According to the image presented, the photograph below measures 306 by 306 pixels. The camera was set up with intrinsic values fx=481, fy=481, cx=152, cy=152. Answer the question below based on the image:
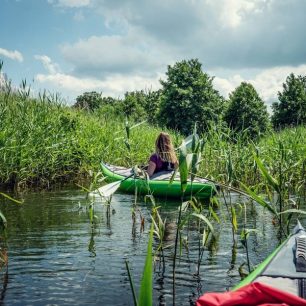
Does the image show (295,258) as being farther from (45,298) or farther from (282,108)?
(282,108)

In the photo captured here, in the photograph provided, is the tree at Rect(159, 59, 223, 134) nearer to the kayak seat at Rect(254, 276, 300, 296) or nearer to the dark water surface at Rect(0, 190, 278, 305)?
the dark water surface at Rect(0, 190, 278, 305)

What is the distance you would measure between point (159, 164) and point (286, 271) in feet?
17.8

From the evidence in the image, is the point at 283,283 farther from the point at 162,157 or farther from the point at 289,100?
the point at 289,100

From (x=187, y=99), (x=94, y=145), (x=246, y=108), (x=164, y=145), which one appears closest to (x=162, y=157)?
(x=164, y=145)

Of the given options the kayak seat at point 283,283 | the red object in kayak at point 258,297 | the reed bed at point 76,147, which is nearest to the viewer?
the red object in kayak at point 258,297

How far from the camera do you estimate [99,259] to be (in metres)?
4.12

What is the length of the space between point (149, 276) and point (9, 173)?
718 cm

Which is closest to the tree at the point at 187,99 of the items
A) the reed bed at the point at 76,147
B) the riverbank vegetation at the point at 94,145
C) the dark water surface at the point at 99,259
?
the riverbank vegetation at the point at 94,145

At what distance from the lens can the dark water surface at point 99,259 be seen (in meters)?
3.29

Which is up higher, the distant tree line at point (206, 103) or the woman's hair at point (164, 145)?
the distant tree line at point (206, 103)

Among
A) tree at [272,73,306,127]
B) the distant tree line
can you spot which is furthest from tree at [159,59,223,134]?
tree at [272,73,306,127]

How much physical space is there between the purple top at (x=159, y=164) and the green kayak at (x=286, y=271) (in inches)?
192

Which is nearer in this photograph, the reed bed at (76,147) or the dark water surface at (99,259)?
the dark water surface at (99,259)

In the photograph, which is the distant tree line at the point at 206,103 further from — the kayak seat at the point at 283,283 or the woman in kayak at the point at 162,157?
the kayak seat at the point at 283,283
